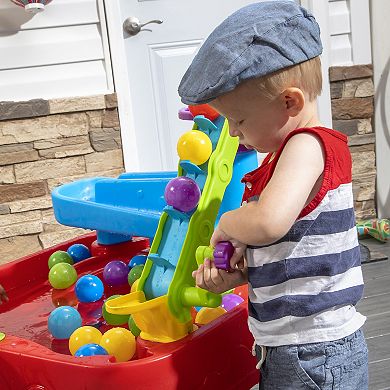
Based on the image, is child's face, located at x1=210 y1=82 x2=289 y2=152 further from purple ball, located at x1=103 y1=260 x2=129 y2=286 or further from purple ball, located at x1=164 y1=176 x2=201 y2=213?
purple ball, located at x1=103 y1=260 x2=129 y2=286

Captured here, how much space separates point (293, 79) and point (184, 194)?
0.29 meters

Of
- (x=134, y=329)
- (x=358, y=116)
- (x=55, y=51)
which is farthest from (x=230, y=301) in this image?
(x=358, y=116)

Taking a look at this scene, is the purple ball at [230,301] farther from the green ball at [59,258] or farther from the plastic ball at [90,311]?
the green ball at [59,258]

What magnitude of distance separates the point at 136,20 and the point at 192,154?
1.62 metres

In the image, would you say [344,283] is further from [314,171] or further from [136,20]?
[136,20]

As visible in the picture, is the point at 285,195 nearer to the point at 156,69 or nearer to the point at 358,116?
the point at 156,69

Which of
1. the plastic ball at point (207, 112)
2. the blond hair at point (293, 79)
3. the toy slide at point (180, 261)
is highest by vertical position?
the blond hair at point (293, 79)

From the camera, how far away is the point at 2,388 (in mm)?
914

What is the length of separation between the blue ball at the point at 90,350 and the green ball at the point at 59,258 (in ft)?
1.70

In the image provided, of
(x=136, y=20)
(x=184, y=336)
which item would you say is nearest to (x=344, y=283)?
(x=184, y=336)

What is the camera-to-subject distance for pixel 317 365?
73cm

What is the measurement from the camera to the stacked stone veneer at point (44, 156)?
89.0 inches

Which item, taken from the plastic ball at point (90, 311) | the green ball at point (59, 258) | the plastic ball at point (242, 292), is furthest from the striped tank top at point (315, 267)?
the green ball at point (59, 258)

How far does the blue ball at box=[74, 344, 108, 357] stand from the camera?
902 millimetres
